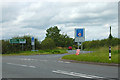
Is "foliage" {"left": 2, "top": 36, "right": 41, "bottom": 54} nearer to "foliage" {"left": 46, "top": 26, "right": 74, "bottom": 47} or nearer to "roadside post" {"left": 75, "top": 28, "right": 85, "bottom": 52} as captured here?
"roadside post" {"left": 75, "top": 28, "right": 85, "bottom": 52}

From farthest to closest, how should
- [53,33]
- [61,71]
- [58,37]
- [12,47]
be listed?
[53,33], [58,37], [12,47], [61,71]

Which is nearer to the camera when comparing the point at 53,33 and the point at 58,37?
the point at 58,37

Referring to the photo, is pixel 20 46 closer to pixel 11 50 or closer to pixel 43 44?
pixel 11 50

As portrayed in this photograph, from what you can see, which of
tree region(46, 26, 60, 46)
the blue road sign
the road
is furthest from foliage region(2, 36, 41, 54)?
tree region(46, 26, 60, 46)

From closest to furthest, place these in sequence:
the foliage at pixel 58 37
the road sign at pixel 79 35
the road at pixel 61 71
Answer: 1. the road at pixel 61 71
2. the road sign at pixel 79 35
3. the foliage at pixel 58 37

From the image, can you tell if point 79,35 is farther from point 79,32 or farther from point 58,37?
point 58,37

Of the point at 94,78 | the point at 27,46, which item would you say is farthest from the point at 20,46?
the point at 94,78

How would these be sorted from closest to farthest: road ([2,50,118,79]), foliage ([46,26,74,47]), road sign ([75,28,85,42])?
road ([2,50,118,79]) < road sign ([75,28,85,42]) < foliage ([46,26,74,47])

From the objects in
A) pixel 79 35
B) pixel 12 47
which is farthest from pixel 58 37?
pixel 79 35

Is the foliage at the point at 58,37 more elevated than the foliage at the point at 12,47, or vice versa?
the foliage at the point at 58,37

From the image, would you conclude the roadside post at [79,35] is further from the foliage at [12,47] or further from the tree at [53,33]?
the tree at [53,33]

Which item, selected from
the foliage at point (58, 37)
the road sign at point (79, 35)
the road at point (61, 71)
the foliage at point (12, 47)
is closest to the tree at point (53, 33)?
A: the foliage at point (58, 37)

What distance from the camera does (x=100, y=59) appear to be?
1472 centimetres

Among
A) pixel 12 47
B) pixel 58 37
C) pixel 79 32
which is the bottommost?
pixel 12 47
